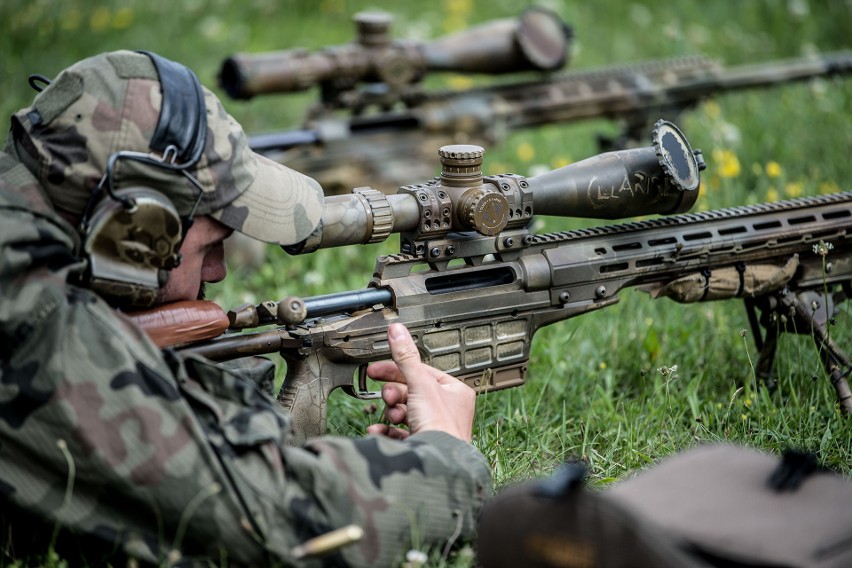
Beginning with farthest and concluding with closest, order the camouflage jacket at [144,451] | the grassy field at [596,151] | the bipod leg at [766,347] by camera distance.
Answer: the bipod leg at [766,347], the grassy field at [596,151], the camouflage jacket at [144,451]

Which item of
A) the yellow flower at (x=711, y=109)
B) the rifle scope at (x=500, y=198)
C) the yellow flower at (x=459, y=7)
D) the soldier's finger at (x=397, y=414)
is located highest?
the rifle scope at (x=500, y=198)

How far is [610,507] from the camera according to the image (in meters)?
2.54

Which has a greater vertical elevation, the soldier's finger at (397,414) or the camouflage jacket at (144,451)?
the camouflage jacket at (144,451)

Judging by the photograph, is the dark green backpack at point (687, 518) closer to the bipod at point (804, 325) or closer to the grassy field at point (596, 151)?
the grassy field at point (596, 151)

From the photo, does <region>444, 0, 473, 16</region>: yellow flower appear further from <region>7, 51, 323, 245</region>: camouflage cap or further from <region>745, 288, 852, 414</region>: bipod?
<region>7, 51, 323, 245</region>: camouflage cap

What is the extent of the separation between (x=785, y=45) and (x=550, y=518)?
30.8 feet

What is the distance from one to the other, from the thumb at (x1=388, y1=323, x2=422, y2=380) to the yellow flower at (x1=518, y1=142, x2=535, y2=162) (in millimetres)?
4815

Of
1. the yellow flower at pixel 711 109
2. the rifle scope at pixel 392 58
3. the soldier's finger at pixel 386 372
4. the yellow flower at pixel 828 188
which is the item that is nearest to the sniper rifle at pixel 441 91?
the rifle scope at pixel 392 58

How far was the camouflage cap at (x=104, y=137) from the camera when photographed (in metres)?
3.15

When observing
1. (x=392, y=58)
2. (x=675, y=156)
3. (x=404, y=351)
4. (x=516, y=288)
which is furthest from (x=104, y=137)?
(x=392, y=58)

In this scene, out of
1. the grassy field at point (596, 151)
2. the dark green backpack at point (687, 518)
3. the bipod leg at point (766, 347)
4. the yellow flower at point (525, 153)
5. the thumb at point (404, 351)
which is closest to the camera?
the dark green backpack at point (687, 518)

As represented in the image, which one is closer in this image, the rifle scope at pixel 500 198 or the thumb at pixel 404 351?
the thumb at pixel 404 351

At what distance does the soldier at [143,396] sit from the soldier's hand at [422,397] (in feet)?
0.54

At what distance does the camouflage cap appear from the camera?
10.3ft
